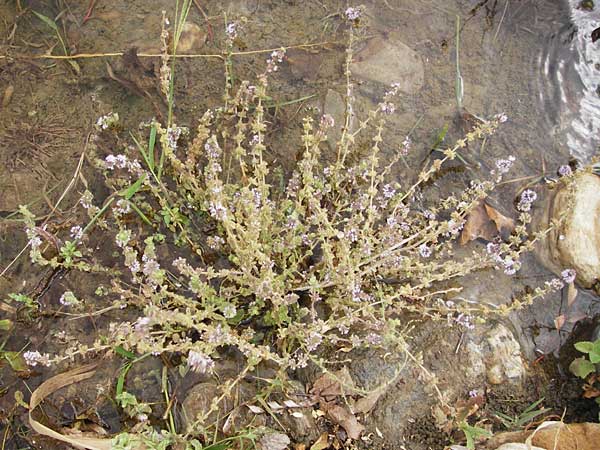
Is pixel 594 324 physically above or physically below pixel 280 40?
below

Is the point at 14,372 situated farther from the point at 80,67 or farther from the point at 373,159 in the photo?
the point at 373,159

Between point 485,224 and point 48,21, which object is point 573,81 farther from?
point 48,21

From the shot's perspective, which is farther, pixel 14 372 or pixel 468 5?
pixel 468 5

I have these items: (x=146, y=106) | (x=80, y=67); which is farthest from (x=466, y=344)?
(x=80, y=67)

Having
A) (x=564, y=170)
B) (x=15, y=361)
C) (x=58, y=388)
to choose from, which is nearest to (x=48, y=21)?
(x=15, y=361)

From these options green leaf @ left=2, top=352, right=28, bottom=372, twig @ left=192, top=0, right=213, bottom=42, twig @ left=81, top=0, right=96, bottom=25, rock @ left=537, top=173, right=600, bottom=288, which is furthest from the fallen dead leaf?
twig @ left=81, top=0, right=96, bottom=25

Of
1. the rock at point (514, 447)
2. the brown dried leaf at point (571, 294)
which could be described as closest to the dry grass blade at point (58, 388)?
the rock at point (514, 447)

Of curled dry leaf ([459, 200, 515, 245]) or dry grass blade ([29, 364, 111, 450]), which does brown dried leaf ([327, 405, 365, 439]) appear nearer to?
dry grass blade ([29, 364, 111, 450])
